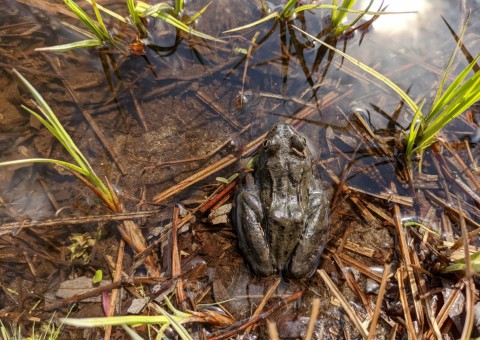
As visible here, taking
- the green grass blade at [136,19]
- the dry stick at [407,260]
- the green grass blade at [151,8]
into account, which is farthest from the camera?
the green grass blade at [151,8]

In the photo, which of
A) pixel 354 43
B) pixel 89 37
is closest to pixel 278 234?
pixel 354 43

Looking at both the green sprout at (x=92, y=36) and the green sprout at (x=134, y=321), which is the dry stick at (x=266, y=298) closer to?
the green sprout at (x=134, y=321)

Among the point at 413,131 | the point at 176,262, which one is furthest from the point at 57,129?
the point at 413,131

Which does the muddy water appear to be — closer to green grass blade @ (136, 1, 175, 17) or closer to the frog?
the frog

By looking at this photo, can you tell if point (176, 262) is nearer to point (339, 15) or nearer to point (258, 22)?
point (258, 22)

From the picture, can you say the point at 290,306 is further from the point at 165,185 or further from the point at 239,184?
the point at 165,185

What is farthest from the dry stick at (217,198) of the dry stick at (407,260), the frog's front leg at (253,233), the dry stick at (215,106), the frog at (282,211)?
the dry stick at (407,260)
